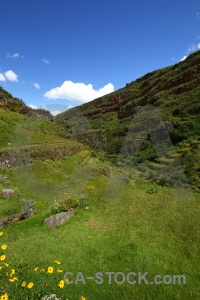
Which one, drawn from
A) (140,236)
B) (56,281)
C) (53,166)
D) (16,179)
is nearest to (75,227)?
(140,236)

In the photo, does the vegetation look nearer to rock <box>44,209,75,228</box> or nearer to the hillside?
rock <box>44,209,75,228</box>

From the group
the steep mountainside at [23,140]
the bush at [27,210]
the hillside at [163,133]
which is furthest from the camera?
the hillside at [163,133]

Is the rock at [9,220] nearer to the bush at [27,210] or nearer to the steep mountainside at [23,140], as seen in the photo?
the bush at [27,210]

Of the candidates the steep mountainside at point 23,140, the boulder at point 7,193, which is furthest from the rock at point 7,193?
the steep mountainside at point 23,140

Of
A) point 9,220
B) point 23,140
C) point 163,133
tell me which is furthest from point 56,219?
point 163,133

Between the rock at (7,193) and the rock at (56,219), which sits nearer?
the rock at (56,219)

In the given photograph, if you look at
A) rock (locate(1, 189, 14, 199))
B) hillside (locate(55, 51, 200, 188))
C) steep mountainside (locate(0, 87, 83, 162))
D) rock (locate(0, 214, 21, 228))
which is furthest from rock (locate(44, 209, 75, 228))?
hillside (locate(55, 51, 200, 188))

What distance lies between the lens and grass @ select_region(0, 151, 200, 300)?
7883 mm

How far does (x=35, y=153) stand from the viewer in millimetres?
23969

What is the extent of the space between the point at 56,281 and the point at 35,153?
Result: 17.3m

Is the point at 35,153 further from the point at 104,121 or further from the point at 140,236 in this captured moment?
the point at 104,121

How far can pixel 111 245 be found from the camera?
1049 cm

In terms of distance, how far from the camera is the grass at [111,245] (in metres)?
7.88

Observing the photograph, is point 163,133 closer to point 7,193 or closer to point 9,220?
point 7,193
